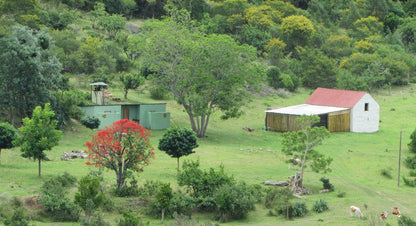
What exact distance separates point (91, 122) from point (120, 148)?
17.2 metres

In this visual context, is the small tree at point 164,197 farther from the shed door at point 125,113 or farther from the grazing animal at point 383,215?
the shed door at point 125,113

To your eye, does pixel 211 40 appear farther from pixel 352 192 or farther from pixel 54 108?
pixel 352 192

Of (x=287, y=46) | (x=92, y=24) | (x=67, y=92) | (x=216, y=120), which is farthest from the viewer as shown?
(x=287, y=46)

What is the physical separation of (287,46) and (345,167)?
170 ft

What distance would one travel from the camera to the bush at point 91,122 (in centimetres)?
5095

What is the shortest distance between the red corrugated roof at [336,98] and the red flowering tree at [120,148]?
99.4 feet

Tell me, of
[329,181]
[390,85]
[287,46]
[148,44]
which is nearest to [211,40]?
[148,44]

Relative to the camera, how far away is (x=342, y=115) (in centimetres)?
5953

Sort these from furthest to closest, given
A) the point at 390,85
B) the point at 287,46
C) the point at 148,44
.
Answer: the point at 287,46 < the point at 390,85 < the point at 148,44

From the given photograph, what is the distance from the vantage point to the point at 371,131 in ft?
196

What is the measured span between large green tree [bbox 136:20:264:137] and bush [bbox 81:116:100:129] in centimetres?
732

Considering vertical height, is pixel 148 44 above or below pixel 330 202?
above

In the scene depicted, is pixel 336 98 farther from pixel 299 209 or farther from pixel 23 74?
pixel 299 209

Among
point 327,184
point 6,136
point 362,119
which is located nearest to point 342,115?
point 362,119
